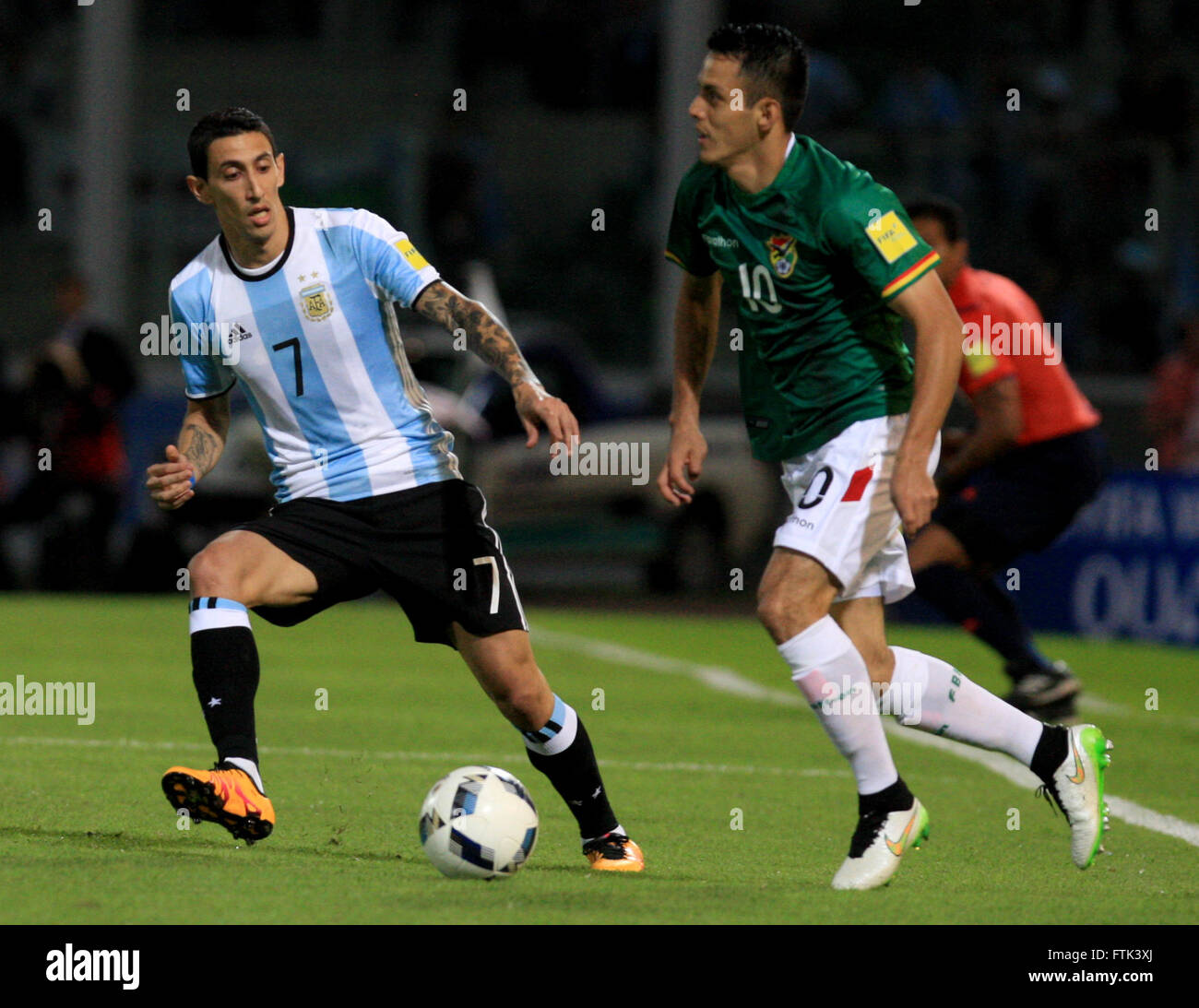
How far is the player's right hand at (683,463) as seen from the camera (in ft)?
18.8

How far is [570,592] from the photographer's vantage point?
1812 cm

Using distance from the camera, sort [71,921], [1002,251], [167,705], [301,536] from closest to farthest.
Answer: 1. [71,921]
2. [301,536]
3. [167,705]
4. [1002,251]

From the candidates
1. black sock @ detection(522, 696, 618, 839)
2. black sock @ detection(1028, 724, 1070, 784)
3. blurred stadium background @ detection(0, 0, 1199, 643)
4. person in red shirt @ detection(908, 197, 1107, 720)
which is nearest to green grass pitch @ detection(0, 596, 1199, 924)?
black sock @ detection(522, 696, 618, 839)

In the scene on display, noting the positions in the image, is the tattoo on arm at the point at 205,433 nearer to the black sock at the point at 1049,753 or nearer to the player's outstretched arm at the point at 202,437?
the player's outstretched arm at the point at 202,437

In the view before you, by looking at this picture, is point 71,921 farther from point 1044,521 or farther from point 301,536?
point 1044,521

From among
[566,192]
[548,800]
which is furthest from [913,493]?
[566,192]

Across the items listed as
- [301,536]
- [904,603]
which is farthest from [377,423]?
[904,603]

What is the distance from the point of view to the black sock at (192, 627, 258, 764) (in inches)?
208

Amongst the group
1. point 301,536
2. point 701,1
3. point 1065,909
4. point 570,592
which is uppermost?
point 701,1

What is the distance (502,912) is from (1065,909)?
1.33 meters

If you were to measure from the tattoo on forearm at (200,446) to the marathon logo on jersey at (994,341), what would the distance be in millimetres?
3826

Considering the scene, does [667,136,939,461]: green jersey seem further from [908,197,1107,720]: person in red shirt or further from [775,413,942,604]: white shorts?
[908,197,1107,720]: person in red shirt

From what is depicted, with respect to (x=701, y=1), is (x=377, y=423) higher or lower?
lower
